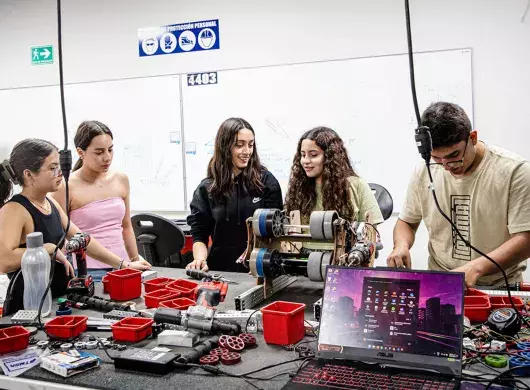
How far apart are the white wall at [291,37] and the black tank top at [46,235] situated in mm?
2299

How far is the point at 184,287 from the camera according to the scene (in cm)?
193

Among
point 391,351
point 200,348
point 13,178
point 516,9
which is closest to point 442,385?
point 391,351

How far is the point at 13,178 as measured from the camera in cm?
228

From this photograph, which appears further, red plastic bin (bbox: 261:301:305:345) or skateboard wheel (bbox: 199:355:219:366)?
red plastic bin (bbox: 261:301:305:345)

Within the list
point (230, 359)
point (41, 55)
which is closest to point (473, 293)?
point (230, 359)

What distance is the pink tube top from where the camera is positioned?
2.58 metres

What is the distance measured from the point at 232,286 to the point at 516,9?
2.65 m

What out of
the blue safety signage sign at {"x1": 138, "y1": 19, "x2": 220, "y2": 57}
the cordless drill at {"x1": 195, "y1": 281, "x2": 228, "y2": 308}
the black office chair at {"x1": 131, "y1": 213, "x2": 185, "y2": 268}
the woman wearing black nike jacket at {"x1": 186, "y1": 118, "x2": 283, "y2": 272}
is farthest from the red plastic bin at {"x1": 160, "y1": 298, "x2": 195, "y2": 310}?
the blue safety signage sign at {"x1": 138, "y1": 19, "x2": 220, "y2": 57}

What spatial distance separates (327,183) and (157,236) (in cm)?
120

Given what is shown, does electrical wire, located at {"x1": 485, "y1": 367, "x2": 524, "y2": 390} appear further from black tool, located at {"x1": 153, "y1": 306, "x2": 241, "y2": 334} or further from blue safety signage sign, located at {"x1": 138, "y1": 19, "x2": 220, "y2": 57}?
blue safety signage sign, located at {"x1": 138, "y1": 19, "x2": 220, "y2": 57}

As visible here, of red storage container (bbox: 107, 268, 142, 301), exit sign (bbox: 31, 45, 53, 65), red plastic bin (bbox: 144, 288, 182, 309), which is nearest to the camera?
red plastic bin (bbox: 144, 288, 182, 309)

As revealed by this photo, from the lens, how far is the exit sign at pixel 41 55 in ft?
15.2

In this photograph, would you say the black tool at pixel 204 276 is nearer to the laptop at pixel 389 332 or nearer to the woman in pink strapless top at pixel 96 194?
the woman in pink strapless top at pixel 96 194

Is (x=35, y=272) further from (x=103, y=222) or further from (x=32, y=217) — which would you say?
(x=103, y=222)
